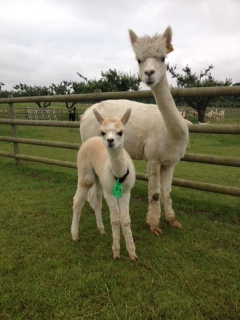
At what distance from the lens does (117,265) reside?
110 inches

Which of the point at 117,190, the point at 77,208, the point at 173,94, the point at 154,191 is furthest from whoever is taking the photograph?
the point at 173,94

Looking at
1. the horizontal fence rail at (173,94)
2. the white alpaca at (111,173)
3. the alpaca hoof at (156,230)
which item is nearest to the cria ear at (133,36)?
the white alpaca at (111,173)

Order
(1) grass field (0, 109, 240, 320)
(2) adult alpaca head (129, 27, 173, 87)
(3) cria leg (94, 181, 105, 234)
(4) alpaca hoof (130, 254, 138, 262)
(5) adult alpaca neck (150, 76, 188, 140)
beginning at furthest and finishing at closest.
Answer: (3) cria leg (94, 181, 105, 234)
(5) adult alpaca neck (150, 76, 188, 140)
(4) alpaca hoof (130, 254, 138, 262)
(2) adult alpaca head (129, 27, 173, 87)
(1) grass field (0, 109, 240, 320)

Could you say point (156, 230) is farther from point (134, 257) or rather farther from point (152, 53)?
point (152, 53)

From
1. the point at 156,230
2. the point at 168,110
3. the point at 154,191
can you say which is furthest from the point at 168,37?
the point at 156,230

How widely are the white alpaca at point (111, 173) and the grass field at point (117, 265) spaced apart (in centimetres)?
27

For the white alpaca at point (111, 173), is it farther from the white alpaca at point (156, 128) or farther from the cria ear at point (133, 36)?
the cria ear at point (133, 36)

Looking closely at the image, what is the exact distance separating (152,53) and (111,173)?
1223 millimetres

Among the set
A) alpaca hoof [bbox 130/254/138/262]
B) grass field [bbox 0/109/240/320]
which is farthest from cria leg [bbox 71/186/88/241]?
alpaca hoof [bbox 130/254/138/262]

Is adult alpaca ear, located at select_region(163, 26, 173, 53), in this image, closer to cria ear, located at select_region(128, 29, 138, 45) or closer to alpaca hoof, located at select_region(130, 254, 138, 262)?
cria ear, located at select_region(128, 29, 138, 45)

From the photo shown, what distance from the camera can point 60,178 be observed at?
5.98 meters

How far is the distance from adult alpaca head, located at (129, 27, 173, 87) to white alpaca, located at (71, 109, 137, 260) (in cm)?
41

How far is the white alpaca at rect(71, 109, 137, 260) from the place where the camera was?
2631mm

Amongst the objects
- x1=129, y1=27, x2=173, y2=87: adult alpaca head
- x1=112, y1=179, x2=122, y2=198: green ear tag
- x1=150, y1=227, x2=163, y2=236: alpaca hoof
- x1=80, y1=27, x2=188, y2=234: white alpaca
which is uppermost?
x1=129, y1=27, x2=173, y2=87: adult alpaca head
